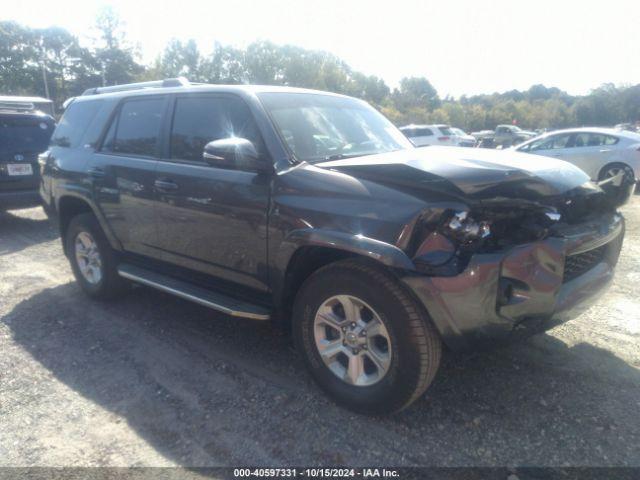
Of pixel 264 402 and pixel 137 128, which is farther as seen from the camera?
pixel 137 128

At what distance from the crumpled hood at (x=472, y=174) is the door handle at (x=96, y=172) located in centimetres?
228

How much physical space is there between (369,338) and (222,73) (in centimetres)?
5952

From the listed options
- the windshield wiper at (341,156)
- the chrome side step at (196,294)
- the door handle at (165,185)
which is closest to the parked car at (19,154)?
the chrome side step at (196,294)

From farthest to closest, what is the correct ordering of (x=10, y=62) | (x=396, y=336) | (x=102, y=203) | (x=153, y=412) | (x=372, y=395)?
(x=10, y=62) → (x=102, y=203) → (x=153, y=412) → (x=372, y=395) → (x=396, y=336)

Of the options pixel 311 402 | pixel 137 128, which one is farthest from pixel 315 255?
pixel 137 128

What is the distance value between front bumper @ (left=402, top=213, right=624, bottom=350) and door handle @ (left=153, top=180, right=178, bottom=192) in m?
1.99

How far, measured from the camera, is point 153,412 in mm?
2979

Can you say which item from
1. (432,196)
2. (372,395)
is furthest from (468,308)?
(372,395)

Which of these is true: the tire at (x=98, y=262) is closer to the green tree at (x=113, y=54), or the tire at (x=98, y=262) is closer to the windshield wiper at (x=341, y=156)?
the windshield wiper at (x=341, y=156)

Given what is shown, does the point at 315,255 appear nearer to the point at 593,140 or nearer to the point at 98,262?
the point at 98,262

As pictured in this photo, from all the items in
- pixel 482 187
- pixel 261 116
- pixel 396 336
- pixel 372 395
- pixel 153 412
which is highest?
pixel 261 116

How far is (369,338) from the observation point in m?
2.77

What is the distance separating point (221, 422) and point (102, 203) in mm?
2451

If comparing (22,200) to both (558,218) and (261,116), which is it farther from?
(558,218)
